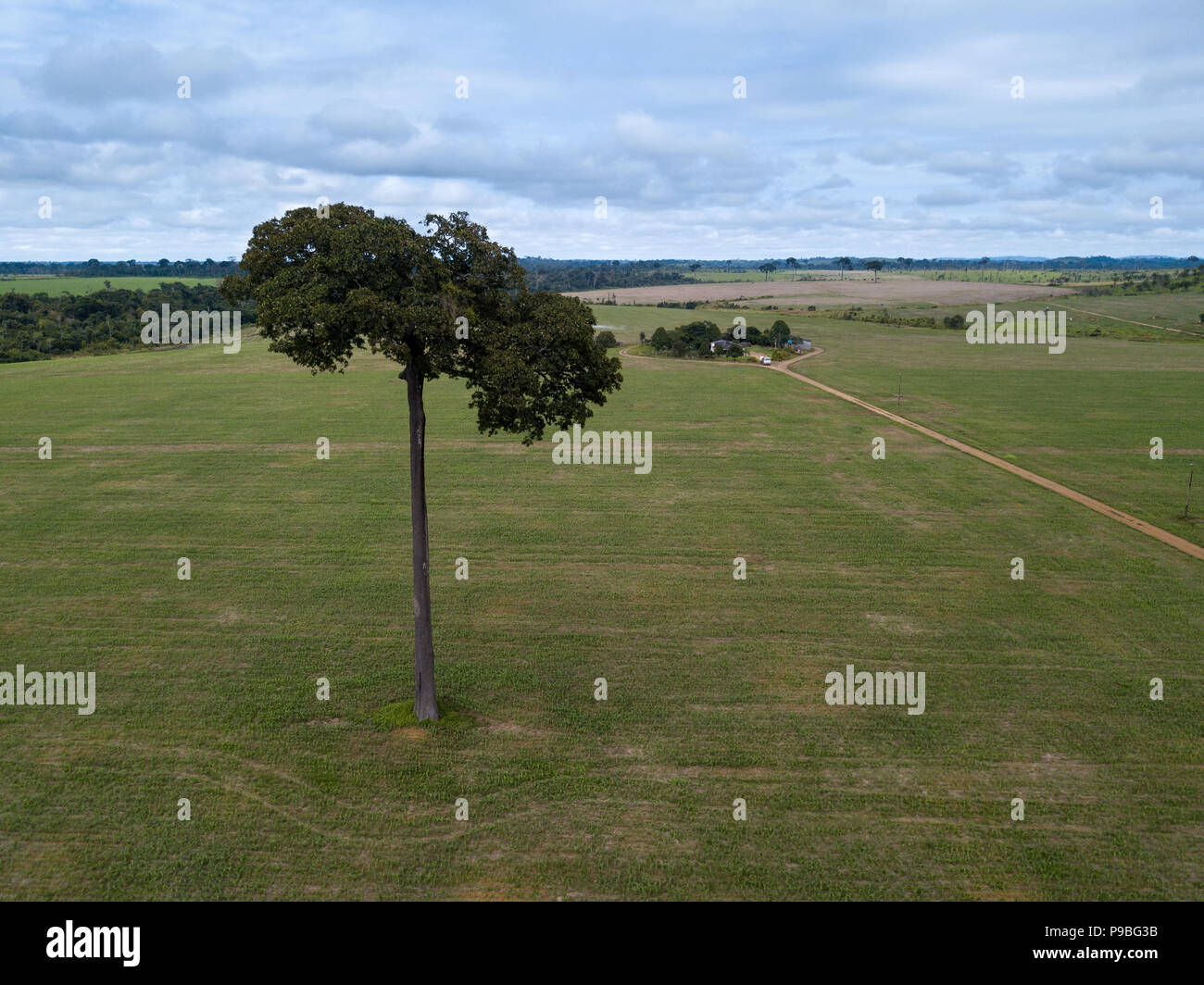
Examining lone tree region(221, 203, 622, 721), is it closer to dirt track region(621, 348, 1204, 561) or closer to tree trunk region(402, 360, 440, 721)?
tree trunk region(402, 360, 440, 721)

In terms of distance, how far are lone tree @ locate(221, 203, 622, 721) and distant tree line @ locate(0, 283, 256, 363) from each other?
8169 centimetres

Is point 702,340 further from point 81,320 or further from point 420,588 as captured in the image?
point 81,320

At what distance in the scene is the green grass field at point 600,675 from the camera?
1550 centimetres

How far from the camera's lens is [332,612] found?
26438mm

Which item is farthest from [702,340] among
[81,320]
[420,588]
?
[81,320]

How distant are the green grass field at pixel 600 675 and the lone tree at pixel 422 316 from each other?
4.28 m

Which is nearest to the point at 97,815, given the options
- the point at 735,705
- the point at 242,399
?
the point at 735,705

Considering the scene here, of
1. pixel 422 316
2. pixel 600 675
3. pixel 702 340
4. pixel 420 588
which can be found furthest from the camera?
pixel 702 340

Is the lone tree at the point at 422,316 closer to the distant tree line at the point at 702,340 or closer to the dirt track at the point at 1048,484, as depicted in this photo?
the dirt track at the point at 1048,484

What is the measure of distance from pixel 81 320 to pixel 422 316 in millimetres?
126977

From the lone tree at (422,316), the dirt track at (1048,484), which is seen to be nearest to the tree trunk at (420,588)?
the lone tree at (422,316)

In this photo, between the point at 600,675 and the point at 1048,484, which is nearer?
the point at 600,675

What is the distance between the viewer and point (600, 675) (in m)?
22.8

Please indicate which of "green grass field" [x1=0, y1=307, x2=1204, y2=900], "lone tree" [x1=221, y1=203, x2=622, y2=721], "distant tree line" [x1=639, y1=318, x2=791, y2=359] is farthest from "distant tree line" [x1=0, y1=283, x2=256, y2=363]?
"lone tree" [x1=221, y1=203, x2=622, y2=721]
